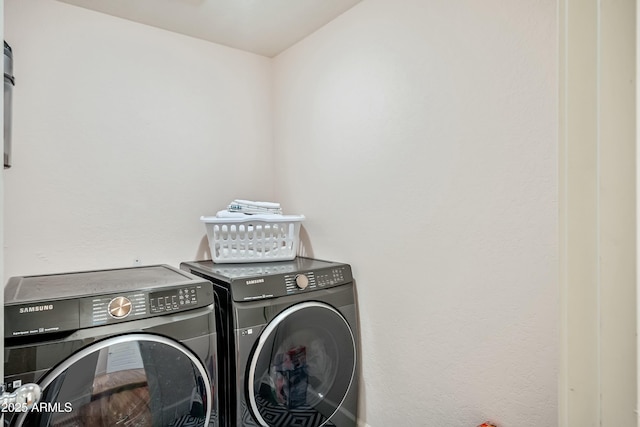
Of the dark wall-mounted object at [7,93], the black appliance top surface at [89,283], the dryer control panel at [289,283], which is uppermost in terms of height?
the dark wall-mounted object at [7,93]

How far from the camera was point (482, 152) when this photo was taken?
136cm

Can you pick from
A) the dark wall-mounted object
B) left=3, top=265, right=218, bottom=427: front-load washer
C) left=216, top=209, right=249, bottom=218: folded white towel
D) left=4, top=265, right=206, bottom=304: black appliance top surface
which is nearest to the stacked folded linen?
left=216, top=209, right=249, bottom=218: folded white towel

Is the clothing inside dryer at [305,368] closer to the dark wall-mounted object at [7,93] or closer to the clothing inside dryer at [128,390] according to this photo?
the clothing inside dryer at [128,390]

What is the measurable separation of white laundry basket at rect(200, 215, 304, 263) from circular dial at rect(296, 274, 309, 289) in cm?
37

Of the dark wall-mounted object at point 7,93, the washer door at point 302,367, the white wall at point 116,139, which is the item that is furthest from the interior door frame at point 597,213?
the white wall at point 116,139

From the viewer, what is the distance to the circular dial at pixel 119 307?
4.11 ft

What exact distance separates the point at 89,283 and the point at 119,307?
0.36m

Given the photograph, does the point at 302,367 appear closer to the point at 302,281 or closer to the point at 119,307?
the point at 302,281

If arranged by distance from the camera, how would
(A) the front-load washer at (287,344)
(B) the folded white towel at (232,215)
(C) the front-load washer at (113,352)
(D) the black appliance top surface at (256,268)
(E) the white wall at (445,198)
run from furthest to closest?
(B) the folded white towel at (232,215) → (D) the black appliance top surface at (256,268) → (A) the front-load washer at (287,344) → (E) the white wall at (445,198) → (C) the front-load washer at (113,352)

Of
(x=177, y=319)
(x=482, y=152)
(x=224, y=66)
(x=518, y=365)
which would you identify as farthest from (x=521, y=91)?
(x=224, y=66)

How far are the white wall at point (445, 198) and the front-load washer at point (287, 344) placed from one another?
0.13 meters

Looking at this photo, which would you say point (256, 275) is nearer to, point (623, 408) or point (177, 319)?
point (177, 319)

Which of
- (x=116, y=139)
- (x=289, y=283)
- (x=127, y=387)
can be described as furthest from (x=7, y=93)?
(x=289, y=283)

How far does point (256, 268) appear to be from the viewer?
184 centimetres
